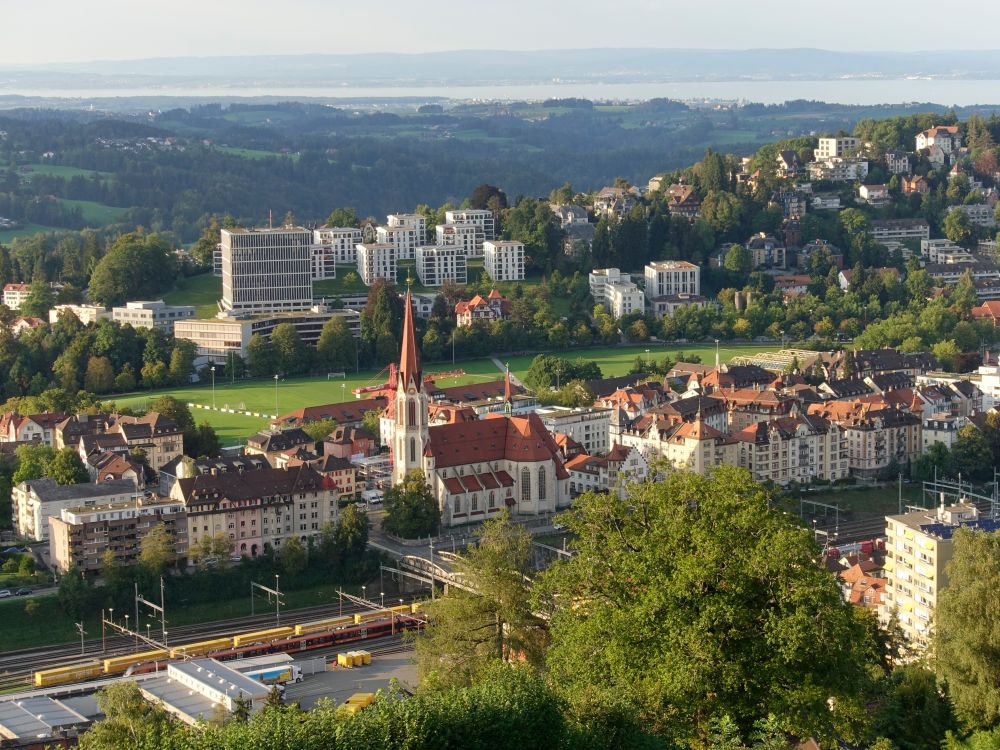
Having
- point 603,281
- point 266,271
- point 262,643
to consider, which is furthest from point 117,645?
point 603,281

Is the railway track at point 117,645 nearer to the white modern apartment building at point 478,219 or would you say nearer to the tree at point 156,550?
the tree at point 156,550

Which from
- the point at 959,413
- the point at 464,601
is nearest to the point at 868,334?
the point at 959,413

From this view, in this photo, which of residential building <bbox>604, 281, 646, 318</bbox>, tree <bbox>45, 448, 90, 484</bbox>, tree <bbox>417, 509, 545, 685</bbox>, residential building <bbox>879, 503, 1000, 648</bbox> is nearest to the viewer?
tree <bbox>417, 509, 545, 685</bbox>

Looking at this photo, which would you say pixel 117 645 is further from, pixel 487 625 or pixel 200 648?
pixel 487 625

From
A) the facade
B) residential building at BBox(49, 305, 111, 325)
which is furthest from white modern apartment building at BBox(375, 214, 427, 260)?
residential building at BBox(49, 305, 111, 325)

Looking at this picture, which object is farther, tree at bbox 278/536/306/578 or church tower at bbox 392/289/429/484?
church tower at bbox 392/289/429/484

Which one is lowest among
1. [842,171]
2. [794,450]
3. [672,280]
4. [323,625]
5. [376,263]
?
[323,625]

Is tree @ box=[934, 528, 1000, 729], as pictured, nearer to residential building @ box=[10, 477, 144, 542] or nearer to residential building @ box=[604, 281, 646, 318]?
residential building @ box=[10, 477, 144, 542]
